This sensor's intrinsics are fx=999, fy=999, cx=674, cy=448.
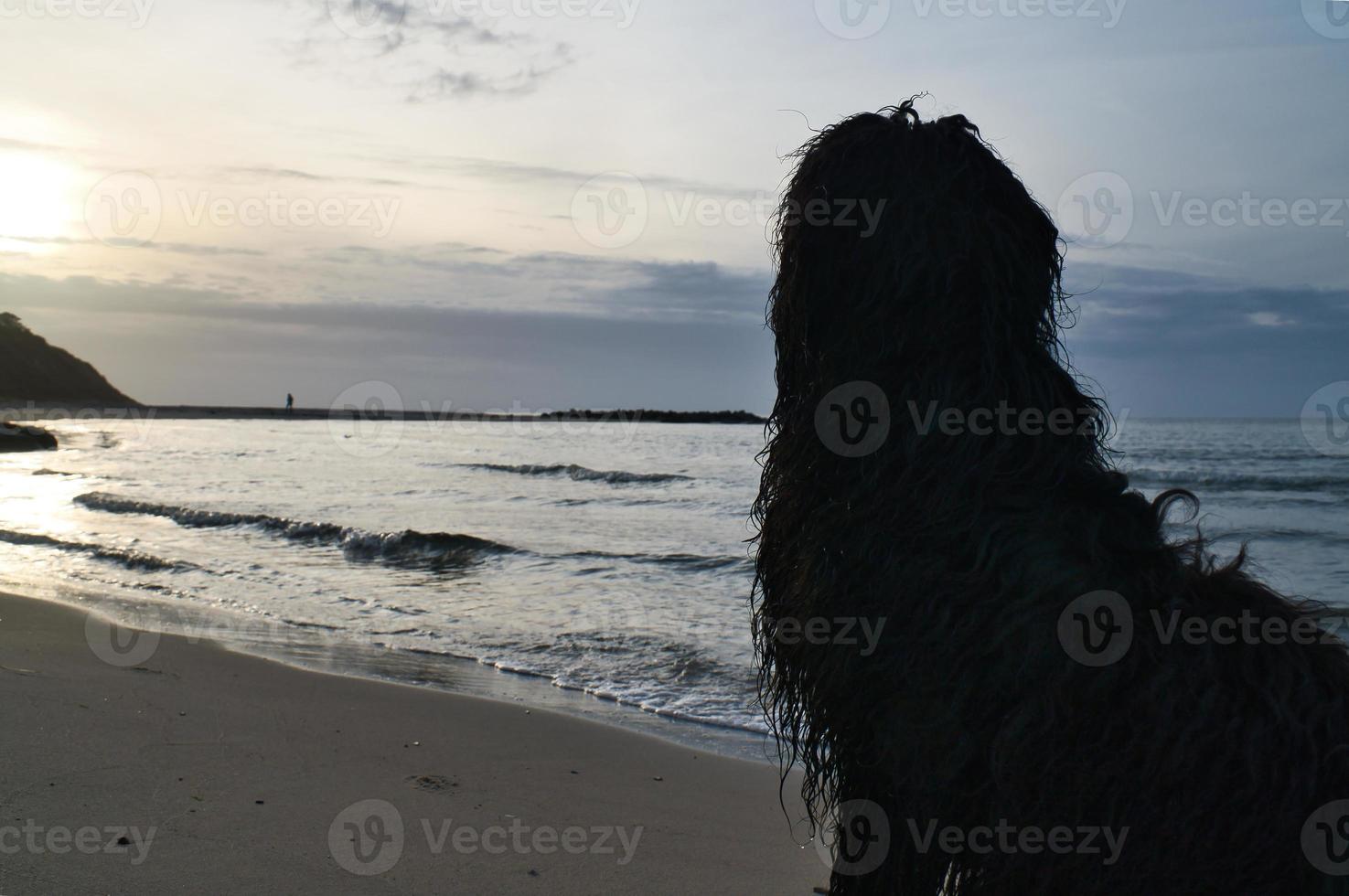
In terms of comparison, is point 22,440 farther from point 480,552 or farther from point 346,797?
point 346,797

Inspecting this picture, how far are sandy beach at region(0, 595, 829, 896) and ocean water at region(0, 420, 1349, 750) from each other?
50.7 inches

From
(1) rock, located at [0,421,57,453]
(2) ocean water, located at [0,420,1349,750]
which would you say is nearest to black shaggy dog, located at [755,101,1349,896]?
(2) ocean water, located at [0,420,1349,750]

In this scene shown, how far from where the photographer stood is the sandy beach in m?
3.31

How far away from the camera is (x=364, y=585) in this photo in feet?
35.1

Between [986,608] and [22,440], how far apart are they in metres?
35.4

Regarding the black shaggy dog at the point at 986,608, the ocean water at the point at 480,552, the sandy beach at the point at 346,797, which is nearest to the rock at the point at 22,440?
the ocean water at the point at 480,552

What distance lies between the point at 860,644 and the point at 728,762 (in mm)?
3205

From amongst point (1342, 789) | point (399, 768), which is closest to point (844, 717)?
point (1342, 789)

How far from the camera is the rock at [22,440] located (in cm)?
3033

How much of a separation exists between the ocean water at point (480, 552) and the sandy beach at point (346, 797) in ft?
4.22

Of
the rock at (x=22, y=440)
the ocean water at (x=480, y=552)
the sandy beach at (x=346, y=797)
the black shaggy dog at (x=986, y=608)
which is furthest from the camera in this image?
the rock at (x=22, y=440)

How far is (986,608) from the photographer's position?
2.09 metres

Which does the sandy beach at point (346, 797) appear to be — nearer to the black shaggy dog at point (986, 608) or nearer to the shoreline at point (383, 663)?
the shoreline at point (383, 663)

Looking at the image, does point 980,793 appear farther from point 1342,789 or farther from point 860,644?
point 1342,789
